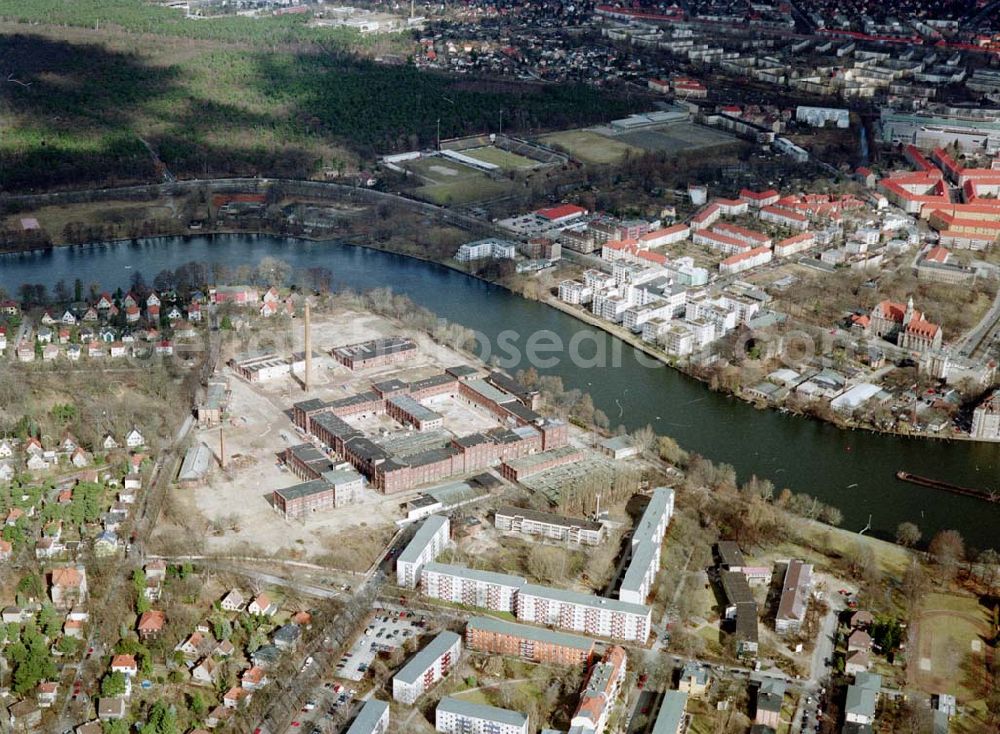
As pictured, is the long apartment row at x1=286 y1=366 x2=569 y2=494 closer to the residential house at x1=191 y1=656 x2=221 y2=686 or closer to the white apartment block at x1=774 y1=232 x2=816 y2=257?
the residential house at x1=191 y1=656 x2=221 y2=686

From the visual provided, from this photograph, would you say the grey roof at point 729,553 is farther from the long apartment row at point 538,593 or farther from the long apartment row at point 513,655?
the long apartment row at point 513,655

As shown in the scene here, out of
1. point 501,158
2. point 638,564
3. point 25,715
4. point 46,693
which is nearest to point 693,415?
point 638,564

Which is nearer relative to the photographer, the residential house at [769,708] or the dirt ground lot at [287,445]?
the residential house at [769,708]

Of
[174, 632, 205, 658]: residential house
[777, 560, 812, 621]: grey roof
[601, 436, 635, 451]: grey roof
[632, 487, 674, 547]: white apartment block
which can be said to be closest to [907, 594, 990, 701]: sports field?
[777, 560, 812, 621]: grey roof

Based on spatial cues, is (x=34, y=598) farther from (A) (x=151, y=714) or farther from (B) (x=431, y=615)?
(B) (x=431, y=615)

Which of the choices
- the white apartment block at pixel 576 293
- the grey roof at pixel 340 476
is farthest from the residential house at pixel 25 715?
the white apartment block at pixel 576 293

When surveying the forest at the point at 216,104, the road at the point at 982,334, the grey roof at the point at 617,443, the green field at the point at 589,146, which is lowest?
the grey roof at the point at 617,443
